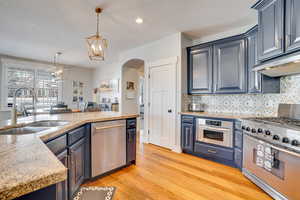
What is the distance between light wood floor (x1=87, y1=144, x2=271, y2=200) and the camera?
6.16ft

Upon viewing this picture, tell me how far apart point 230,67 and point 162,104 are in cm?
167

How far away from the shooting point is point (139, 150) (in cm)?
354

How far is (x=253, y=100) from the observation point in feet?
9.67

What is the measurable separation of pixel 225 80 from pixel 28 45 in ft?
17.0

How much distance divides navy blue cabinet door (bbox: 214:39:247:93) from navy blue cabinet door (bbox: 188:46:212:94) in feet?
0.48

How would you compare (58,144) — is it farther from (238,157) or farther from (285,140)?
(238,157)

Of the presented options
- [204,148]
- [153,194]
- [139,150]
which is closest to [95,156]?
[153,194]

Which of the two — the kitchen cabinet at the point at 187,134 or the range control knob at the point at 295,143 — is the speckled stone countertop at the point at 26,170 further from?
the kitchen cabinet at the point at 187,134

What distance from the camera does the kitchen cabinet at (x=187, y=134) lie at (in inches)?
125

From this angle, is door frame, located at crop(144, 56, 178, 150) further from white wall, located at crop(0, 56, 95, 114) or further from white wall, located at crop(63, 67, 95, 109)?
white wall, located at crop(63, 67, 95, 109)

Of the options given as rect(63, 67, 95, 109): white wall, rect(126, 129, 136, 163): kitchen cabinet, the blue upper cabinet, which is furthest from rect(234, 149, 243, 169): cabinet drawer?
rect(63, 67, 95, 109): white wall

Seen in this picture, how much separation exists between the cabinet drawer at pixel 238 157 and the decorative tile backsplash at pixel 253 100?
89 cm

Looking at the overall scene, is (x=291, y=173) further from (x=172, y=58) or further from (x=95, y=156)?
(x=172, y=58)

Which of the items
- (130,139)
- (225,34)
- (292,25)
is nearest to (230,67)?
(225,34)
